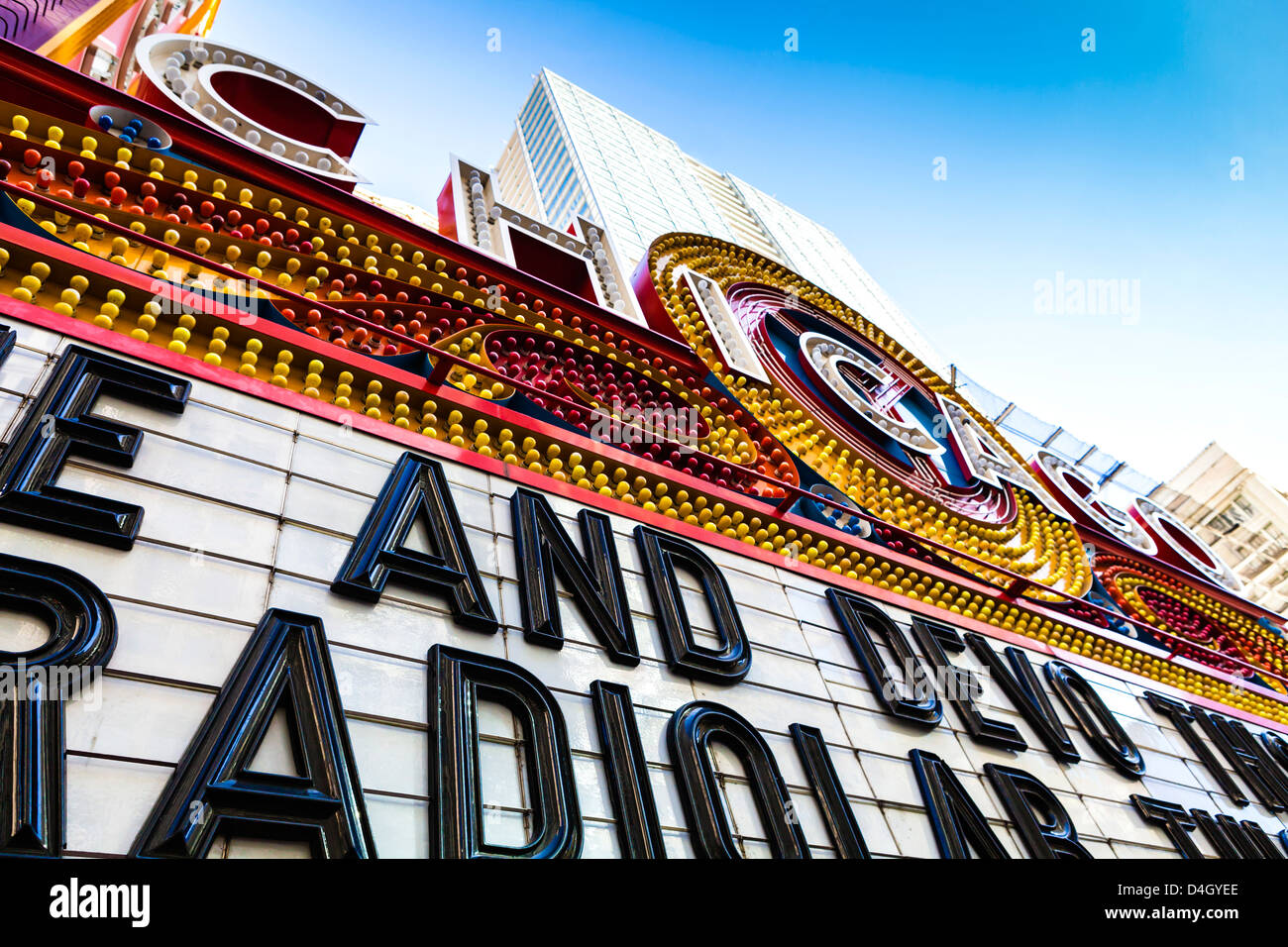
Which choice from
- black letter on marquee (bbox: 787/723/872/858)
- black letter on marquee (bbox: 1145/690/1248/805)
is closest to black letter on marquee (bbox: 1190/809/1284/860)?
black letter on marquee (bbox: 1145/690/1248/805)

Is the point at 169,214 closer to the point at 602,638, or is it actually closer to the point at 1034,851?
the point at 602,638

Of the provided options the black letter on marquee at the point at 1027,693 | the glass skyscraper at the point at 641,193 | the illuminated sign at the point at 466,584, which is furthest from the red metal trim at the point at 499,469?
the glass skyscraper at the point at 641,193

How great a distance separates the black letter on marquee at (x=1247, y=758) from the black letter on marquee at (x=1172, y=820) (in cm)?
163

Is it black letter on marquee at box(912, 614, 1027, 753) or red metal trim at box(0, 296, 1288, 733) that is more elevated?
red metal trim at box(0, 296, 1288, 733)

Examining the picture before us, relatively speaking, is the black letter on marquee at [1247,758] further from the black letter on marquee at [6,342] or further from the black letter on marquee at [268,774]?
the black letter on marquee at [6,342]

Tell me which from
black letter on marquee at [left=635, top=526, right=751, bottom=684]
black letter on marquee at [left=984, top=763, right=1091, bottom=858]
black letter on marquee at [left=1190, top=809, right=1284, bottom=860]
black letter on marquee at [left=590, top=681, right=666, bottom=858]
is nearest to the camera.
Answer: black letter on marquee at [left=590, top=681, right=666, bottom=858]

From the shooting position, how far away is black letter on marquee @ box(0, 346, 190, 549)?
3115 mm

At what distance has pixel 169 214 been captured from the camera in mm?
5230

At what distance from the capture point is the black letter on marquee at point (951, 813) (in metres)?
4.58

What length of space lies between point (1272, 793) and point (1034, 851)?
3941 mm

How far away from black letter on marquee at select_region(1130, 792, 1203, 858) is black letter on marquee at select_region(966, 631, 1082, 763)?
0.53 meters

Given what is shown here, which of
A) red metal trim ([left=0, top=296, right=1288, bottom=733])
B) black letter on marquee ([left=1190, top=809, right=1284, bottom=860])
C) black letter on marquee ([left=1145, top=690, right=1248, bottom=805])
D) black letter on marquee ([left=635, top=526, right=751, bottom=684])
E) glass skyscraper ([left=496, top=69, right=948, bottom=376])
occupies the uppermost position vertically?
glass skyscraper ([left=496, top=69, right=948, bottom=376])

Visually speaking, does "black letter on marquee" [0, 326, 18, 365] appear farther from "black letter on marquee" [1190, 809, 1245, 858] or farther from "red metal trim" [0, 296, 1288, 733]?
"black letter on marquee" [1190, 809, 1245, 858]

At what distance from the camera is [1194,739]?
730 cm
